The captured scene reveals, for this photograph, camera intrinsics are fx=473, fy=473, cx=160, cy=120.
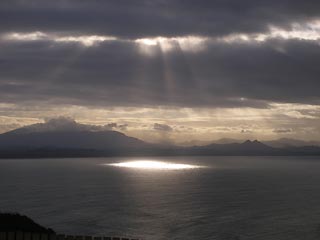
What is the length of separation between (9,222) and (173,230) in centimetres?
3955

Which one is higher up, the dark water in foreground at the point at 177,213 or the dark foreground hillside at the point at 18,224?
the dark foreground hillside at the point at 18,224

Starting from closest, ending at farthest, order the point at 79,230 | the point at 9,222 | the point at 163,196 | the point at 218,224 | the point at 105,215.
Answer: the point at 9,222 < the point at 79,230 < the point at 218,224 < the point at 105,215 < the point at 163,196

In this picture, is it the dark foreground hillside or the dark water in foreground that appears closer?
the dark foreground hillside

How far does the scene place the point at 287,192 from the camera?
14525 cm

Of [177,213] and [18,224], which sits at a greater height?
[18,224]

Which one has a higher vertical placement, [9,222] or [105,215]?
[9,222]

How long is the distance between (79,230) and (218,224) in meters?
24.0

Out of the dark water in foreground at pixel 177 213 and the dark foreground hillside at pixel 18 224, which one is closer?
the dark foreground hillside at pixel 18 224

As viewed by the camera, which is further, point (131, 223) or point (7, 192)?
point (7, 192)

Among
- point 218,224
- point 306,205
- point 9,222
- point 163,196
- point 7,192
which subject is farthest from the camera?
point 7,192

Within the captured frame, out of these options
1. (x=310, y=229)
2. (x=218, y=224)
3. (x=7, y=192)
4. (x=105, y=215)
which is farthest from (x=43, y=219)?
(x=7, y=192)

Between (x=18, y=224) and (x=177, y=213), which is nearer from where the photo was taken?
(x=18, y=224)

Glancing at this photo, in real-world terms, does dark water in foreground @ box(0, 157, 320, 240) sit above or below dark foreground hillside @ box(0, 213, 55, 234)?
below

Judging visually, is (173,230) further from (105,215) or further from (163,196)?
(163,196)
